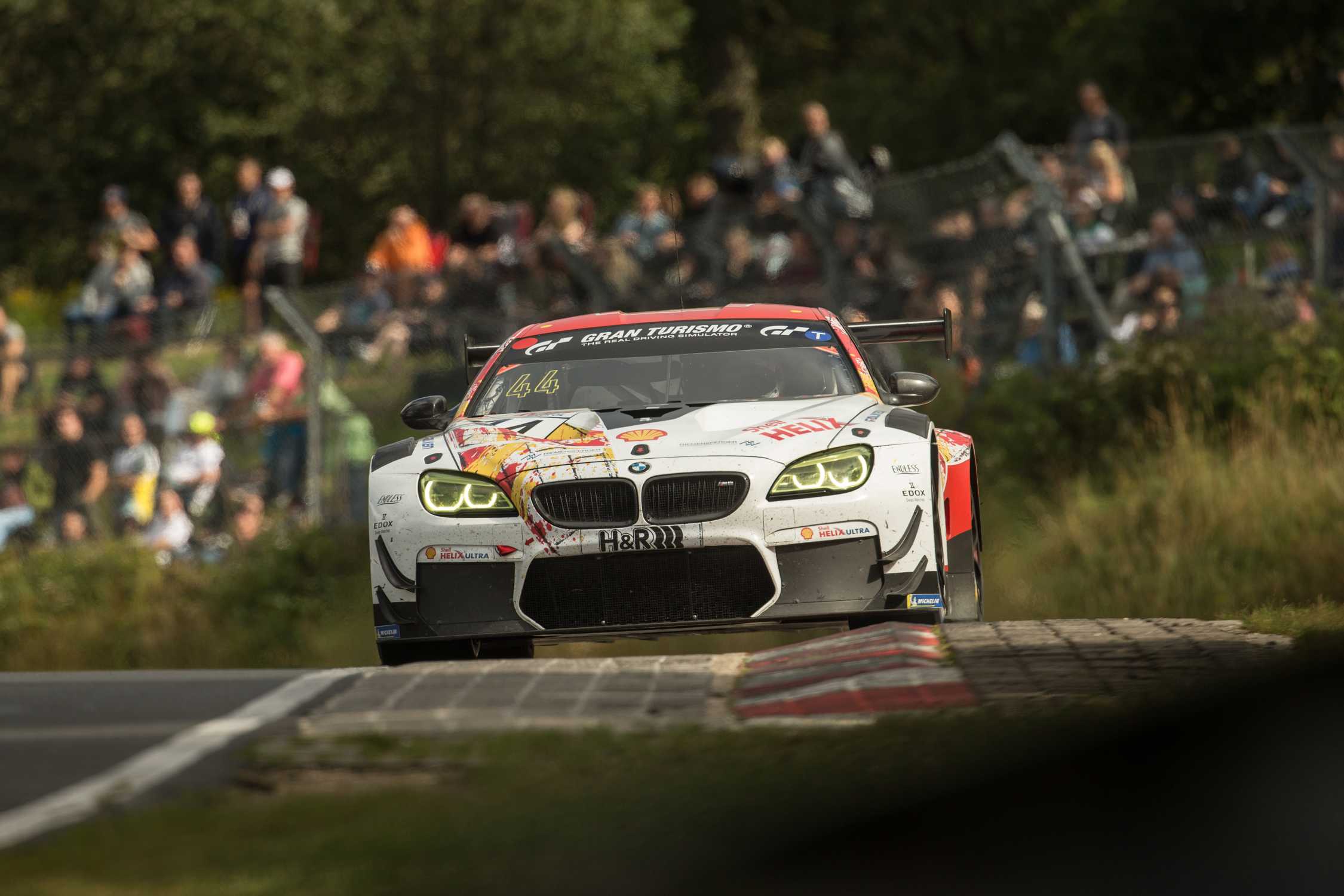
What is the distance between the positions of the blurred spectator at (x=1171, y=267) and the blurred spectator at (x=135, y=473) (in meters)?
7.50

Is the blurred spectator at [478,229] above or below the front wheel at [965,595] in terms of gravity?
above

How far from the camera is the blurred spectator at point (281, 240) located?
18.5 meters

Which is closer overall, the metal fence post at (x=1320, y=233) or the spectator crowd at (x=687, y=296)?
the metal fence post at (x=1320, y=233)

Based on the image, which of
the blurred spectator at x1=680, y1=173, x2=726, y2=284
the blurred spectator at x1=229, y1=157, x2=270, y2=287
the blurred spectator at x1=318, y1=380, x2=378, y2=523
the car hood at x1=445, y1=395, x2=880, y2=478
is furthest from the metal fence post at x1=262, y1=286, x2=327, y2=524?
the car hood at x1=445, y1=395, x2=880, y2=478

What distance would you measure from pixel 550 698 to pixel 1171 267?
11253 mm

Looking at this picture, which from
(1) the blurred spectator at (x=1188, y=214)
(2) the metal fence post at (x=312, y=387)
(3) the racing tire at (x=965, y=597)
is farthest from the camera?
(2) the metal fence post at (x=312, y=387)

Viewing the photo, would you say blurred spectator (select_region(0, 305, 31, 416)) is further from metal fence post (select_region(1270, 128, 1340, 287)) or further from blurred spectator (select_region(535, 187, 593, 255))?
metal fence post (select_region(1270, 128, 1340, 287))

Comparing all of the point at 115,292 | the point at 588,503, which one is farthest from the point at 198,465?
the point at 588,503

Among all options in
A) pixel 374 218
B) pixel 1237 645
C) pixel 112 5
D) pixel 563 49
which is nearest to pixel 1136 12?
pixel 563 49

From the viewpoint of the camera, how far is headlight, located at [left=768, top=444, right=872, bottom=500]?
23.7 ft

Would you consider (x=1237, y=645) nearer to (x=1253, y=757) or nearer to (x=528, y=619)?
(x=1253, y=757)

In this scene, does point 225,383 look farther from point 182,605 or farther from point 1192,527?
point 1192,527

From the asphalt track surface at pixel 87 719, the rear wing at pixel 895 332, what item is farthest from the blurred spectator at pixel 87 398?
the asphalt track surface at pixel 87 719

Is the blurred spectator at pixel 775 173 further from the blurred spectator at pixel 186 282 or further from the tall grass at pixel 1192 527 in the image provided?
the blurred spectator at pixel 186 282
